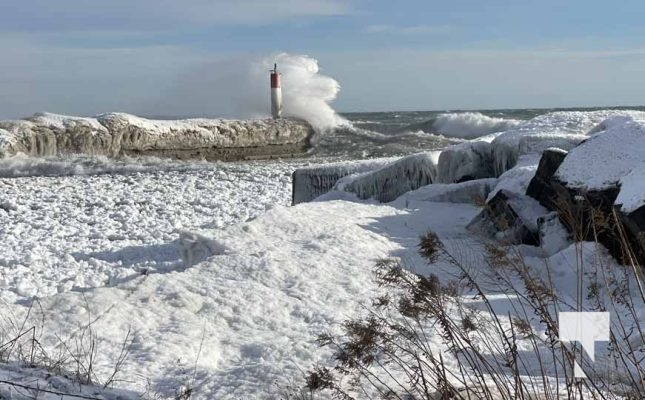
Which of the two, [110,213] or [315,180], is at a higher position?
[315,180]

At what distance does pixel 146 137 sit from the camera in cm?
2331

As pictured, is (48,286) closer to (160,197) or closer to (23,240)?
(23,240)

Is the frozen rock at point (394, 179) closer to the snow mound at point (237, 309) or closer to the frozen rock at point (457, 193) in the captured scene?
the frozen rock at point (457, 193)

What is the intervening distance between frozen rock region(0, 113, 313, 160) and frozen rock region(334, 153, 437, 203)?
12.3m

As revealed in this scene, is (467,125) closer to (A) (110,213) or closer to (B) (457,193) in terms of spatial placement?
(A) (110,213)

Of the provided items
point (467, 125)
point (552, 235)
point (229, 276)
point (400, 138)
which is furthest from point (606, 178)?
point (467, 125)

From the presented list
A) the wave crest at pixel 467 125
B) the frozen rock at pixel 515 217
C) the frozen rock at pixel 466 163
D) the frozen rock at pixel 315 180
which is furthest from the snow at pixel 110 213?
the wave crest at pixel 467 125

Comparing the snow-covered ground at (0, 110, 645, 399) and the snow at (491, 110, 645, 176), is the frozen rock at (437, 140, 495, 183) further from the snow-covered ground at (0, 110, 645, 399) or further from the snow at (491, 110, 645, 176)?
the snow-covered ground at (0, 110, 645, 399)

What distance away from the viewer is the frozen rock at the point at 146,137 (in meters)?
21.2

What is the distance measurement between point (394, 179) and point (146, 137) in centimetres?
1357

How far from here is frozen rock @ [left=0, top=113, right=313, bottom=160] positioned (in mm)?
21234

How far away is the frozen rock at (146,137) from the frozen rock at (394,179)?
12335 mm

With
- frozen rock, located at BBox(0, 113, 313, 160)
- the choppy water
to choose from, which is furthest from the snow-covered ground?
the choppy water

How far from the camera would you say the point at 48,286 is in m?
7.25
